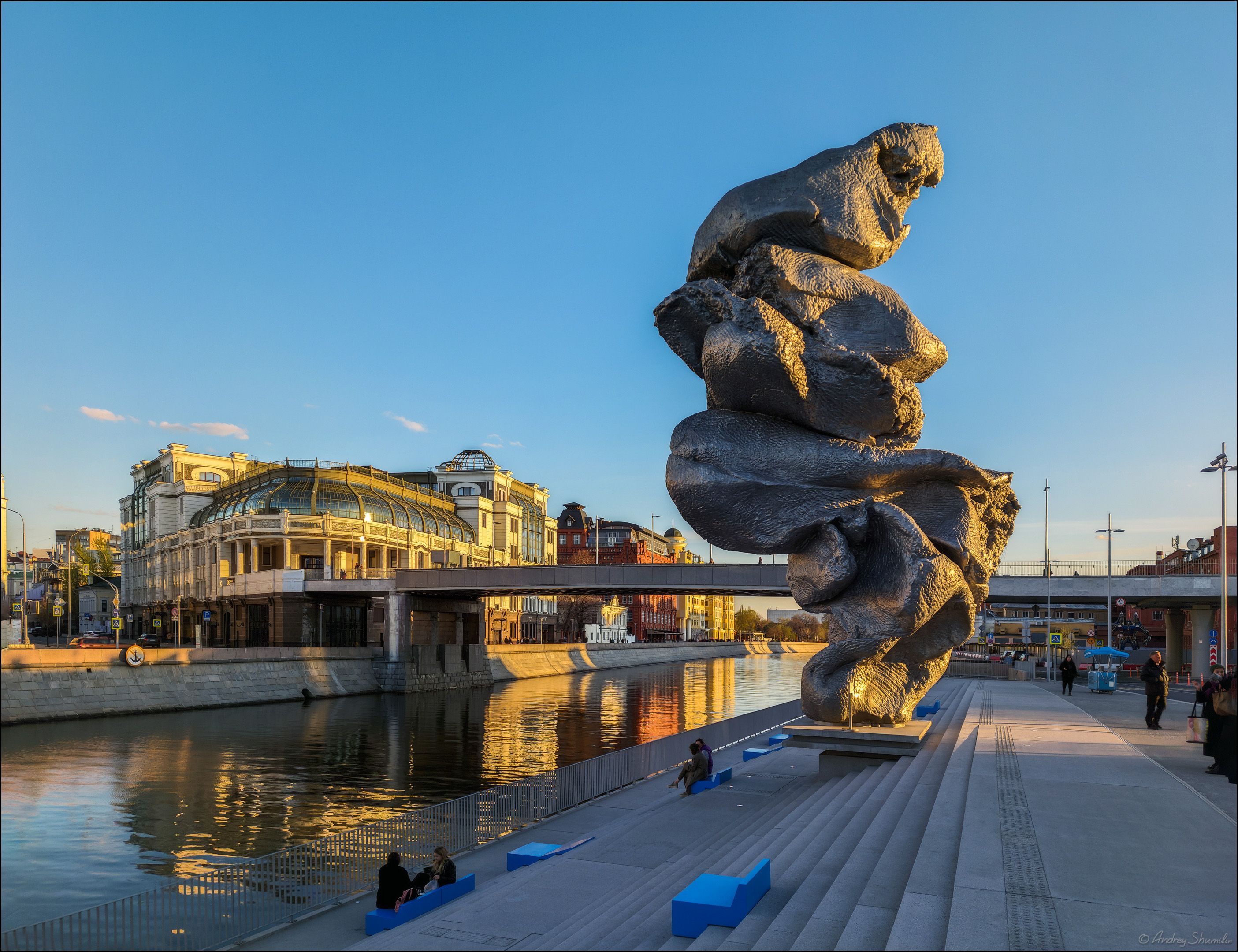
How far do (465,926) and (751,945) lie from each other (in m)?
3.10

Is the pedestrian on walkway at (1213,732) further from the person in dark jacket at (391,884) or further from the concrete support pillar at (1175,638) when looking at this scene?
the concrete support pillar at (1175,638)

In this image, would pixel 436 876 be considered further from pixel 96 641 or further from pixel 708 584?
pixel 96 641

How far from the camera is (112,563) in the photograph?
9831cm

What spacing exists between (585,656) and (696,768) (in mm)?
72583

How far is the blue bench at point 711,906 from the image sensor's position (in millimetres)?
7832

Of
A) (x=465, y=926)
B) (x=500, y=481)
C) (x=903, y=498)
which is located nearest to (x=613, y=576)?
(x=903, y=498)

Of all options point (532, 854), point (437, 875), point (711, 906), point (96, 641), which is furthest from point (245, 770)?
point (96, 641)

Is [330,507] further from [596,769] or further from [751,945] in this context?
[751,945]

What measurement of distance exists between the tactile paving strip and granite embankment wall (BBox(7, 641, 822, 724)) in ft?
21.9

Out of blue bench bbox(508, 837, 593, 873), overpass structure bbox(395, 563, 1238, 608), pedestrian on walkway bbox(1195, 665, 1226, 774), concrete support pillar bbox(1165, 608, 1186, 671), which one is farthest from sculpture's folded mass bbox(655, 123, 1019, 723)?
Result: concrete support pillar bbox(1165, 608, 1186, 671)

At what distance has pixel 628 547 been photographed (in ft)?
429

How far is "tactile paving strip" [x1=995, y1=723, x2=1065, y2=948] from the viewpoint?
606cm

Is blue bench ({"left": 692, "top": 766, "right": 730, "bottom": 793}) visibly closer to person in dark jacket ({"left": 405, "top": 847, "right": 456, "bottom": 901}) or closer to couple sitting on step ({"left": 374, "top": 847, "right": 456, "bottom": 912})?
person in dark jacket ({"left": 405, "top": 847, "right": 456, "bottom": 901})

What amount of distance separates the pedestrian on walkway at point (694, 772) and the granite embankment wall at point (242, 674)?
1109cm
